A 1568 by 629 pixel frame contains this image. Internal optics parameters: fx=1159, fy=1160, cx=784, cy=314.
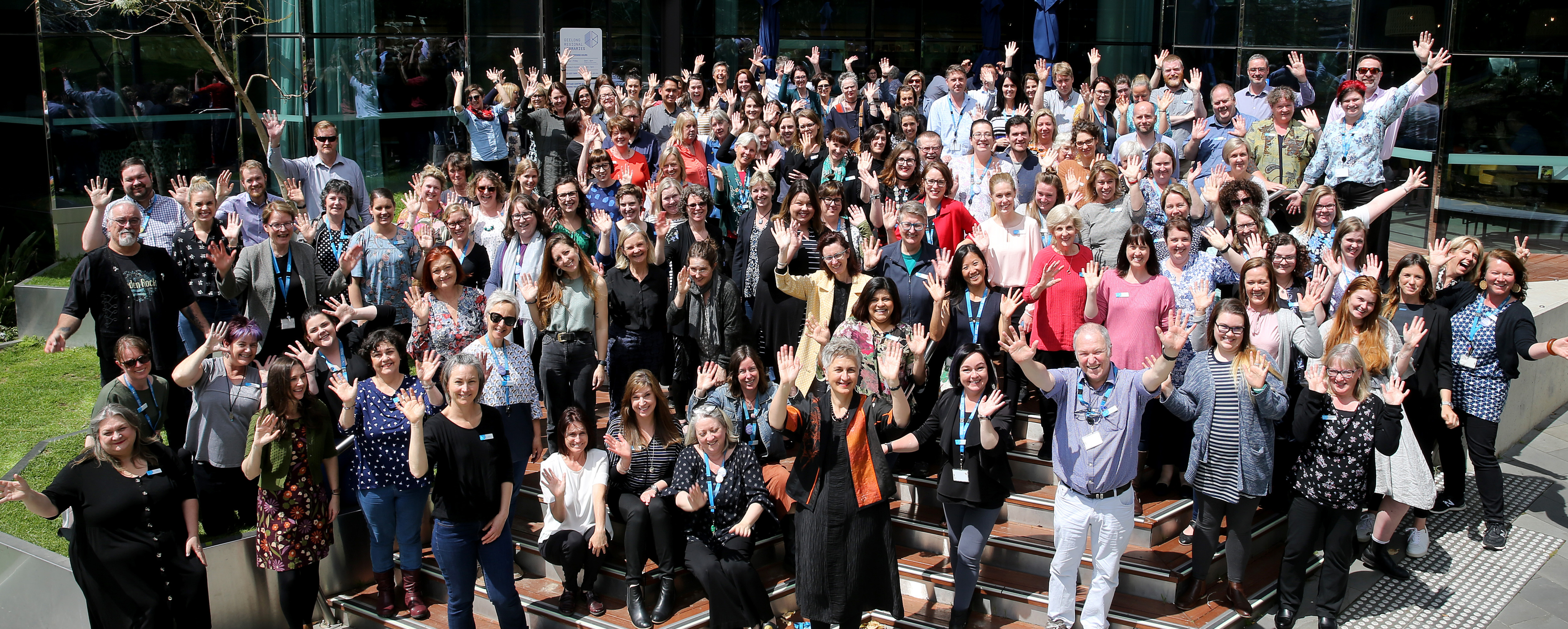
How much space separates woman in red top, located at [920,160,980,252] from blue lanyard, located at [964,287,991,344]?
0.69 meters

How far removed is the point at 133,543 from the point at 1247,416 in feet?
19.6

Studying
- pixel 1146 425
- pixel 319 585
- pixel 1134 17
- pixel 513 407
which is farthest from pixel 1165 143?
pixel 1134 17

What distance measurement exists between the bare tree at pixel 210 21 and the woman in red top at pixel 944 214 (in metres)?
7.05

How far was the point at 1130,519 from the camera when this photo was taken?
6.06m

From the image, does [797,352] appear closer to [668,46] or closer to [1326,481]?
[1326,481]

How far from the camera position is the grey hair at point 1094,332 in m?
5.93

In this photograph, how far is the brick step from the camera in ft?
22.0

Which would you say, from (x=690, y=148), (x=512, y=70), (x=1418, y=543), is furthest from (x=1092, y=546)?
(x=512, y=70)

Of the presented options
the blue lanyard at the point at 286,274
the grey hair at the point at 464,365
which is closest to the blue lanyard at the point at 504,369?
the grey hair at the point at 464,365

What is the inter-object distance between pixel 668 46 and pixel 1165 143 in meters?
10.4

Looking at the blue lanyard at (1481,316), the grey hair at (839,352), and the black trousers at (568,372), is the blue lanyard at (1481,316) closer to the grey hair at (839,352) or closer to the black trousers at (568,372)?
the grey hair at (839,352)

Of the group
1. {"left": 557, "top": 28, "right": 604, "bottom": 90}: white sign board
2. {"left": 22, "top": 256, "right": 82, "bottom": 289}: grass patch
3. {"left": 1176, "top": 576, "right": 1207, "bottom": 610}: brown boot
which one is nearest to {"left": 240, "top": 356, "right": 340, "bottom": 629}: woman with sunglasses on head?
{"left": 1176, "top": 576, "right": 1207, "bottom": 610}: brown boot

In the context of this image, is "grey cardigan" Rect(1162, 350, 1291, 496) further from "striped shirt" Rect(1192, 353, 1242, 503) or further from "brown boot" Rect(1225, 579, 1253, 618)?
"brown boot" Rect(1225, 579, 1253, 618)

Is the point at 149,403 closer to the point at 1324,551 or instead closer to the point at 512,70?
the point at 1324,551
